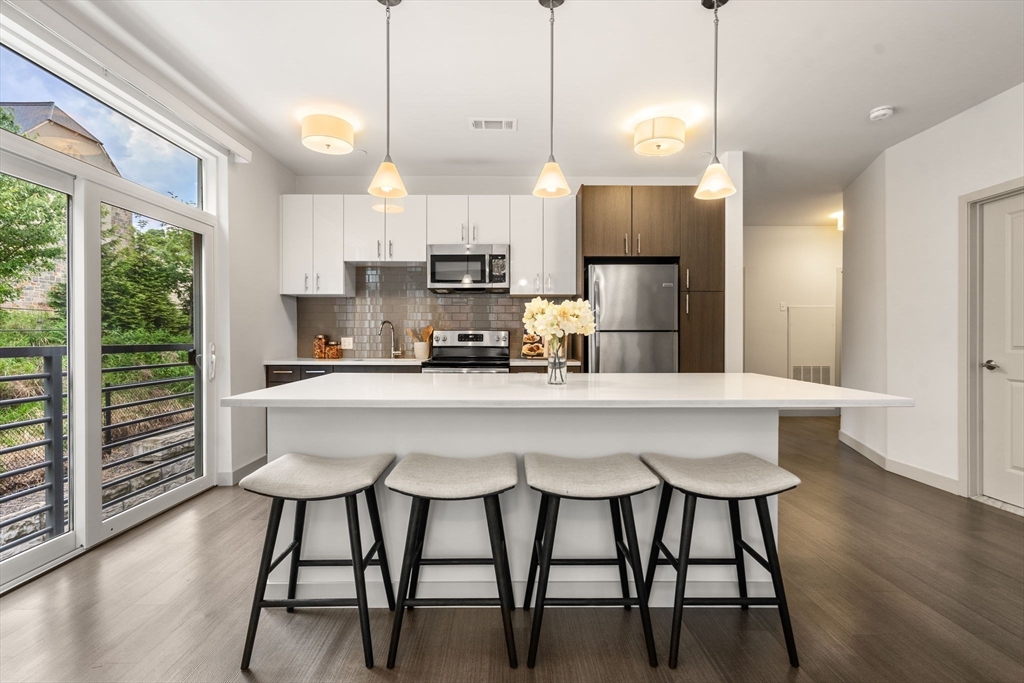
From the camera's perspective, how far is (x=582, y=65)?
2.68 metres

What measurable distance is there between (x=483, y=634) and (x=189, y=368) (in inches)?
108

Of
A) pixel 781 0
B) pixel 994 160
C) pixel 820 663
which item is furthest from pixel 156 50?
pixel 994 160

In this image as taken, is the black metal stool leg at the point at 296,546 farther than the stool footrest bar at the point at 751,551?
Yes

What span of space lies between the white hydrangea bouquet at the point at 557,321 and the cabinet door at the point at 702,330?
2152 millimetres

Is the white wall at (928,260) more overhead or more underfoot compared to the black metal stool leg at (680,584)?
more overhead

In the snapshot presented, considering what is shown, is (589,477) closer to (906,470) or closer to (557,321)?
(557,321)

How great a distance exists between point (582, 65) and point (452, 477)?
7.66 ft

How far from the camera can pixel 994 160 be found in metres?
3.14

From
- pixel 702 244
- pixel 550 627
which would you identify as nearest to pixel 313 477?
pixel 550 627

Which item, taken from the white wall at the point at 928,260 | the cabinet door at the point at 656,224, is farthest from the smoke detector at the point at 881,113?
the cabinet door at the point at 656,224

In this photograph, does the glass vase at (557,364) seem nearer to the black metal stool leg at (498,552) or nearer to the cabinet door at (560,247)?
the black metal stool leg at (498,552)

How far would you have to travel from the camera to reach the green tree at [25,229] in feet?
6.77

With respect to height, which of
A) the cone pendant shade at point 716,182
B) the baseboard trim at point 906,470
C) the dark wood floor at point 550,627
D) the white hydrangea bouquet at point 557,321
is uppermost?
the cone pendant shade at point 716,182

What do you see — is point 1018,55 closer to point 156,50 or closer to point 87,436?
point 156,50
